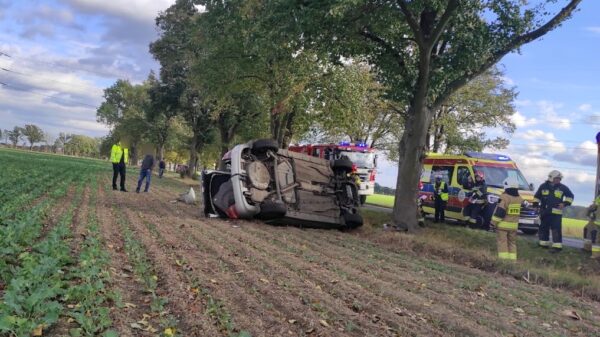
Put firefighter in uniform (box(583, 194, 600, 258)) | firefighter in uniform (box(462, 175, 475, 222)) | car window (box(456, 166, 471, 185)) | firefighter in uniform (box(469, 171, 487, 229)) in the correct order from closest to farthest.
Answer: firefighter in uniform (box(583, 194, 600, 258)) < firefighter in uniform (box(469, 171, 487, 229)) < firefighter in uniform (box(462, 175, 475, 222)) < car window (box(456, 166, 471, 185))

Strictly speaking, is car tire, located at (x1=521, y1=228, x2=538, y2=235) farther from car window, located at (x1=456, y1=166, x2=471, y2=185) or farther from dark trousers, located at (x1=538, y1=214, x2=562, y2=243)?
dark trousers, located at (x1=538, y1=214, x2=562, y2=243)

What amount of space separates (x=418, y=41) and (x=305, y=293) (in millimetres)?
9373

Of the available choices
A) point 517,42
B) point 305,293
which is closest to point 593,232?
point 517,42

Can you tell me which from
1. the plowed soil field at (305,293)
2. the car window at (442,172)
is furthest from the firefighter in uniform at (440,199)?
the plowed soil field at (305,293)

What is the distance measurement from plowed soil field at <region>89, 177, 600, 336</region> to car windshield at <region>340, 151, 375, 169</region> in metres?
13.8

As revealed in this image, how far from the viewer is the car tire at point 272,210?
471 inches

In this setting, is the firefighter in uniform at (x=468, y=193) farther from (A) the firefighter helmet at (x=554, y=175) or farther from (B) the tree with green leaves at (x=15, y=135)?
(B) the tree with green leaves at (x=15, y=135)

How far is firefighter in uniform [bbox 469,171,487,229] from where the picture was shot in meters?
15.8

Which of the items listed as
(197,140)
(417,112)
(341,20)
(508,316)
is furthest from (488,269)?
(197,140)

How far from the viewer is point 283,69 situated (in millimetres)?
22906

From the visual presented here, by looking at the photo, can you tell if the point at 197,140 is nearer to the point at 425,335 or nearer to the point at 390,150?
the point at 390,150

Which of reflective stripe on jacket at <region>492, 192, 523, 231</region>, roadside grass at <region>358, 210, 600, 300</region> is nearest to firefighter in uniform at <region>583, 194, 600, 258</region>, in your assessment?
roadside grass at <region>358, 210, 600, 300</region>

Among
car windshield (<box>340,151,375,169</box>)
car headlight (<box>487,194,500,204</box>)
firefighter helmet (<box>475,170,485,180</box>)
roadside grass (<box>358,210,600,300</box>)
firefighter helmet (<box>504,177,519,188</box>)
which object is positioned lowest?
roadside grass (<box>358,210,600,300</box>)

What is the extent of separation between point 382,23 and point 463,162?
5.50 meters
